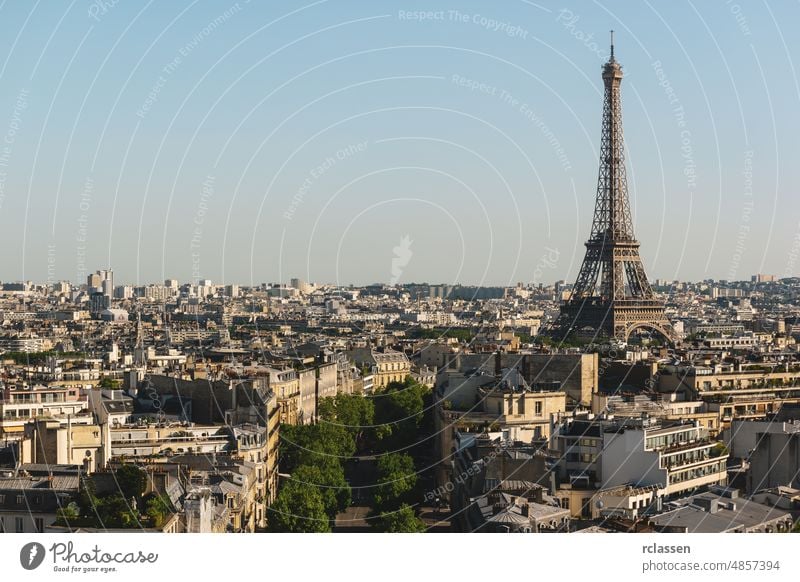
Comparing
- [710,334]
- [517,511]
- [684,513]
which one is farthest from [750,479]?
[710,334]

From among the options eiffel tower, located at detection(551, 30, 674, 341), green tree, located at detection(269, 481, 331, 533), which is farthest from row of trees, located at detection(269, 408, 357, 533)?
eiffel tower, located at detection(551, 30, 674, 341)

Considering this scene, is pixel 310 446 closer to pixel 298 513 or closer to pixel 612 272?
pixel 298 513

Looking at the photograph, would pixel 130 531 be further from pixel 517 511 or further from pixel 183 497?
pixel 517 511

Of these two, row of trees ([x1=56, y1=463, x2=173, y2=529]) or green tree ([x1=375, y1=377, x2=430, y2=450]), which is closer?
row of trees ([x1=56, y1=463, x2=173, y2=529])

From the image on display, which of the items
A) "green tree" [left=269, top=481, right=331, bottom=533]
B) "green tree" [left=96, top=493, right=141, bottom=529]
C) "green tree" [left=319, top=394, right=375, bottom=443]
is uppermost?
"green tree" [left=96, top=493, right=141, bottom=529]

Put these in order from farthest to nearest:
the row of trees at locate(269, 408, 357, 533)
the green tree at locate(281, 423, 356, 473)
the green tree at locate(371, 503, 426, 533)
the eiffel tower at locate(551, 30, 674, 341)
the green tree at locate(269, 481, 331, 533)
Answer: the eiffel tower at locate(551, 30, 674, 341) → the green tree at locate(281, 423, 356, 473) → the row of trees at locate(269, 408, 357, 533) → the green tree at locate(269, 481, 331, 533) → the green tree at locate(371, 503, 426, 533)

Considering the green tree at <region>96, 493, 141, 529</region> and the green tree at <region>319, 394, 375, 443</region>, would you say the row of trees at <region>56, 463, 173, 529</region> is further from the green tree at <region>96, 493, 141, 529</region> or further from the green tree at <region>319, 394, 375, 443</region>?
the green tree at <region>319, 394, 375, 443</region>
